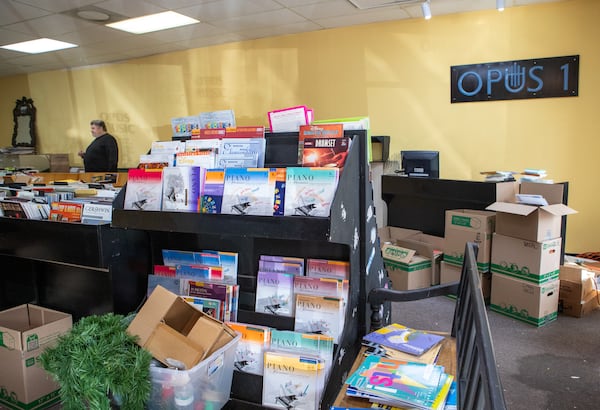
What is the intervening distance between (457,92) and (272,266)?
4.29 metres

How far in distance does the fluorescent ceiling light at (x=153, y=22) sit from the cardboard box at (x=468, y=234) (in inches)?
144

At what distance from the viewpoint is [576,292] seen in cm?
329

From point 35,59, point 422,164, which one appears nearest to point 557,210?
point 422,164

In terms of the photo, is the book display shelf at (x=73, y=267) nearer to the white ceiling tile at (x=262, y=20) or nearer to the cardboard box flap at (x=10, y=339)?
the cardboard box flap at (x=10, y=339)

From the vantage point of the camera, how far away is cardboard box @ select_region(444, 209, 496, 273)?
11.5 ft

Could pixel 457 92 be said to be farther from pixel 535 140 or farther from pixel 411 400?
pixel 411 400

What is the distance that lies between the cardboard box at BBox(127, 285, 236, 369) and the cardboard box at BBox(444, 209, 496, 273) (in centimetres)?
260

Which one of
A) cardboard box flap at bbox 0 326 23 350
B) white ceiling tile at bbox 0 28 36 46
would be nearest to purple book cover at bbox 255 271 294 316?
cardboard box flap at bbox 0 326 23 350

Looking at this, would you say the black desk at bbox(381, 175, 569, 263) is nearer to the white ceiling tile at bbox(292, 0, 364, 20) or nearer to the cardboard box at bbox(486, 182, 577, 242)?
the cardboard box at bbox(486, 182, 577, 242)

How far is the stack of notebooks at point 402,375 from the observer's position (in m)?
1.16

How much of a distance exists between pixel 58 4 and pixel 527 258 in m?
4.82

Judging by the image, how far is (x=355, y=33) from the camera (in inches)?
216

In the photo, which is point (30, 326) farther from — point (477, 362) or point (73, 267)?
point (477, 362)

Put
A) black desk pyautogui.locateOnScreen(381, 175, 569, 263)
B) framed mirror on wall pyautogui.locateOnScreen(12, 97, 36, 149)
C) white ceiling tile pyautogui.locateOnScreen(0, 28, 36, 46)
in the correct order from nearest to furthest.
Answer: black desk pyautogui.locateOnScreen(381, 175, 569, 263), white ceiling tile pyautogui.locateOnScreen(0, 28, 36, 46), framed mirror on wall pyautogui.locateOnScreen(12, 97, 36, 149)
